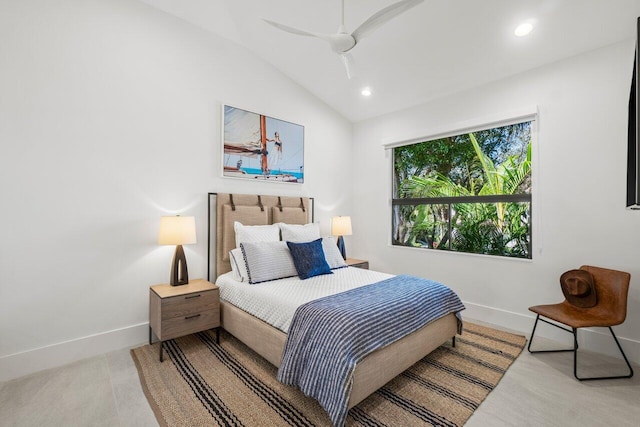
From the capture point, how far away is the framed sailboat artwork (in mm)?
3352

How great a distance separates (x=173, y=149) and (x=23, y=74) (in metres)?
1.14

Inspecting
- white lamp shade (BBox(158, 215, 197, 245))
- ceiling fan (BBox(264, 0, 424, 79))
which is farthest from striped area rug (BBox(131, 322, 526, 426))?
ceiling fan (BBox(264, 0, 424, 79))

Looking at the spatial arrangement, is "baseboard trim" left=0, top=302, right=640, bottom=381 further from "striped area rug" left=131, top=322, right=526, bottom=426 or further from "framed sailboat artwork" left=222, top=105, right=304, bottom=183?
"framed sailboat artwork" left=222, top=105, right=304, bottom=183

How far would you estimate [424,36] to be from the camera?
9.43ft

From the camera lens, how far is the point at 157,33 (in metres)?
2.87

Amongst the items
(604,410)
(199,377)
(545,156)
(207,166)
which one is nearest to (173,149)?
(207,166)

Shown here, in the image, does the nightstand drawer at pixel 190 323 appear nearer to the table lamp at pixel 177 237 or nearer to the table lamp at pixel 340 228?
the table lamp at pixel 177 237

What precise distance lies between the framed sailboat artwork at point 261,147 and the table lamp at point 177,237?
0.82 metres

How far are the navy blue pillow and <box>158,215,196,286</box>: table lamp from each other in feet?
3.09

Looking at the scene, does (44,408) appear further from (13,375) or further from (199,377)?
(199,377)

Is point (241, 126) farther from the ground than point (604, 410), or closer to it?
farther from the ground

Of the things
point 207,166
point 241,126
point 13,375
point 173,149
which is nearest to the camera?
point 13,375

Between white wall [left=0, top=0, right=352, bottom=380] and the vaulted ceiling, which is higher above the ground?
the vaulted ceiling

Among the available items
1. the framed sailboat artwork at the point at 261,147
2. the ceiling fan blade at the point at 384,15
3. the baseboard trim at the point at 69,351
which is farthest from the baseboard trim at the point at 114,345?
the ceiling fan blade at the point at 384,15
